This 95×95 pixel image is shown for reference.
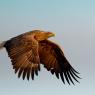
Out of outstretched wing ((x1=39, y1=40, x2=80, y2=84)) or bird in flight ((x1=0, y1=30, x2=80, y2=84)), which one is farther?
outstretched wing ((x1=39, y1=40, x2=80, y2=84))

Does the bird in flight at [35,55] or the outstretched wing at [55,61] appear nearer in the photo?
the bird in flight at [35,55]

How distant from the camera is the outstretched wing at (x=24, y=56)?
26.6 meters

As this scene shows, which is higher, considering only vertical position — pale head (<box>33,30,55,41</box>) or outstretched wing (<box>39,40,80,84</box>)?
pale head (<box>33,30,55,41</box>)

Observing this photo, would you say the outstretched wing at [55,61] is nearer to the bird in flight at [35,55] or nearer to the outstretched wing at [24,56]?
the bird in flight at [35,55]

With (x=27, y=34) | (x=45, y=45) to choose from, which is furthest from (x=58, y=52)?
(x=27, y=34)

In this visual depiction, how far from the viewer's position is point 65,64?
30875 millimetres

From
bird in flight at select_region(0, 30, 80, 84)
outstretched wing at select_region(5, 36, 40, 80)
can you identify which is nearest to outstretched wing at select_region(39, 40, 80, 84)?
bird in flight at select_region(0, 30, 80, 84)

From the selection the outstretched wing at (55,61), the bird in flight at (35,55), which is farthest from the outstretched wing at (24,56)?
the outstretched wing at (55,61)

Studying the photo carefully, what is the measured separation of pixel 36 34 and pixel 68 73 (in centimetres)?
281

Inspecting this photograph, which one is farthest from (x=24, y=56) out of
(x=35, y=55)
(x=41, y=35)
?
(x=41, y=35)

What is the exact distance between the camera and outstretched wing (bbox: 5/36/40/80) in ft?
87.3

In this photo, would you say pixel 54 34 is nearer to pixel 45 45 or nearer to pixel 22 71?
pixel 45 45

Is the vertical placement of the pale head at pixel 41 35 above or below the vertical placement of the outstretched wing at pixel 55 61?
above

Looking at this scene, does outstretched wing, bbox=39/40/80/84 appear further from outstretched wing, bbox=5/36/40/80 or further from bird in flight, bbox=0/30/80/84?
outstretched wing, bbox=5/36/40/80
